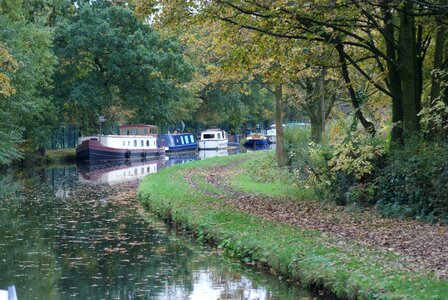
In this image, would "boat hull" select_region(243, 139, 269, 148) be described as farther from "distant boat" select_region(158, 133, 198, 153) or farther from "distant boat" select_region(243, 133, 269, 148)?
"distant boat" select_region(158, 133, 198, 153)

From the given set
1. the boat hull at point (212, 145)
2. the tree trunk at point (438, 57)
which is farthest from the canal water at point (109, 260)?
the boat hull at point (212, 145)

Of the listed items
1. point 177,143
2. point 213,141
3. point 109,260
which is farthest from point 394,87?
point 177,143

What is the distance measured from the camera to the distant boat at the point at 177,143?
A: 3051 inches

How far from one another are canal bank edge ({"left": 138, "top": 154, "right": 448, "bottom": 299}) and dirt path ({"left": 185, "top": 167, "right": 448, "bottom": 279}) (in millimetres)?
414

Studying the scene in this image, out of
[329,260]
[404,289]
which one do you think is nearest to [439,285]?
[404,289]

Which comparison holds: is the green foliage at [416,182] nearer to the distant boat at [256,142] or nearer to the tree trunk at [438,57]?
the tree trunk at [438,57]

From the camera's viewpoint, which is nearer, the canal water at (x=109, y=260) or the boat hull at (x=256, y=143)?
the canal water at (x=109, y=260)

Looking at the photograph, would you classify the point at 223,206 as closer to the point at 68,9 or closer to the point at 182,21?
the point at 182,21

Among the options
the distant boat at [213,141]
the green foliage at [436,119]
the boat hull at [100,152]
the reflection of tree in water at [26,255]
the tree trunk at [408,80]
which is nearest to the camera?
the reflection of tree in water at [26,255]

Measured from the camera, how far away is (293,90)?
3759cm

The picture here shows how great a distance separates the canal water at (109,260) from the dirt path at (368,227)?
2169mm

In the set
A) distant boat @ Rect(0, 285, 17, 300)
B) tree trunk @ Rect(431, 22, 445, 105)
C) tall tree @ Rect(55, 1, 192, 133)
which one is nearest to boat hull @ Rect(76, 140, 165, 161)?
tall tree @ Rect(55, 1, 192, 133)

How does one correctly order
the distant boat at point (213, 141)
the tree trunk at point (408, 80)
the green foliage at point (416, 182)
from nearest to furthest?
the green foliage at point (416, 182), the tree trunk at point (408, 80), the distant boat at point (213, 141)

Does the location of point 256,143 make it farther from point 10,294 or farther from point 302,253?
point 10,294
